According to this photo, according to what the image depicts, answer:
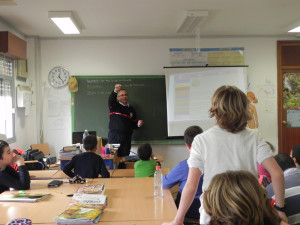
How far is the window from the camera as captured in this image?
184 inches

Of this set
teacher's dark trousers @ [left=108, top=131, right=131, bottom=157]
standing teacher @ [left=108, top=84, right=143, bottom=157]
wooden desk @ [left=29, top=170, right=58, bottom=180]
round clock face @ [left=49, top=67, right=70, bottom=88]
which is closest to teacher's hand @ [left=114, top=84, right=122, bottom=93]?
standing teacher @ [left=108, top=84, right=143, bottom=157]

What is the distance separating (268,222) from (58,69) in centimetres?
533

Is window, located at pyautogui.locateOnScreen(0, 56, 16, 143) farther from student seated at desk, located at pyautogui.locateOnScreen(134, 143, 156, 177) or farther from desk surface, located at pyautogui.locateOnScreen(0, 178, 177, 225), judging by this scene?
student seated at desk, located at pyautogui.locateOnScreen(134, 143, 156, 177)

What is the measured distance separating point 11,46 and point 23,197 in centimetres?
304

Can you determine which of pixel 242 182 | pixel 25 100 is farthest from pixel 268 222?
pixel 25 100

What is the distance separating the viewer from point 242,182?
966 millimetres

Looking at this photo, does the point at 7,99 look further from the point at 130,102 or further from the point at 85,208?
the point at 85,208

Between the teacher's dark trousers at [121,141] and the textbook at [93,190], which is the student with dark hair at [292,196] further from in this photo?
the teacher's dark trousers at [121,141]

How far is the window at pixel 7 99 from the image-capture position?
4.67 meters

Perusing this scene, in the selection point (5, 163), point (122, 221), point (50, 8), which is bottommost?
point (122, 221)

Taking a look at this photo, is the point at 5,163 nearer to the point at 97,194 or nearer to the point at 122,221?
the point at 97,194

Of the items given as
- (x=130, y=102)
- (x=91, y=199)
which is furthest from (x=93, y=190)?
(x=130, y=102)

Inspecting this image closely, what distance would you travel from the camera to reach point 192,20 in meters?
4.55

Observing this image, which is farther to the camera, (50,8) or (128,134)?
(128,134)
